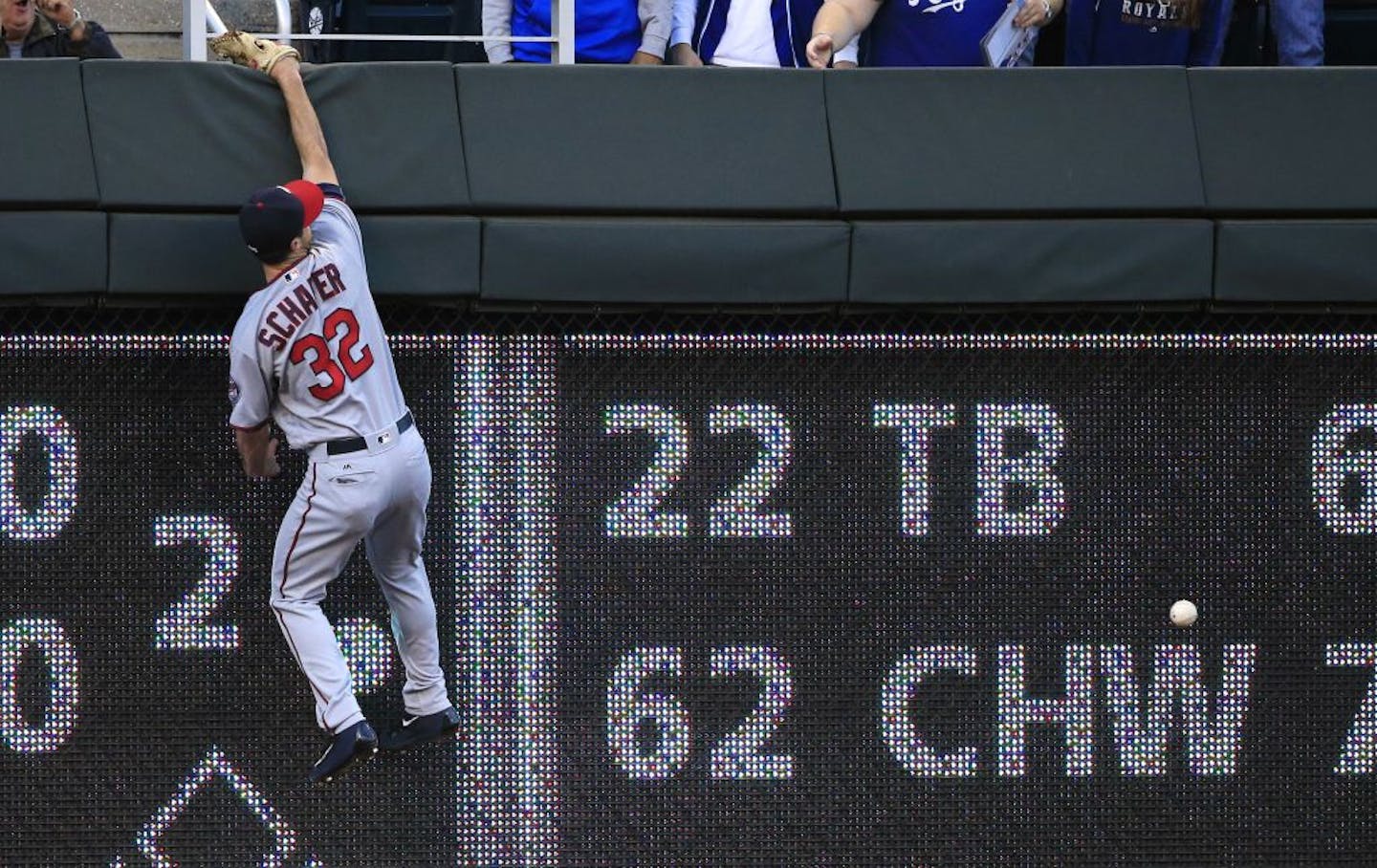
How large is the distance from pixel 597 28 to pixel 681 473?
193 centimetres

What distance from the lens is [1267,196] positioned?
7.16 metres

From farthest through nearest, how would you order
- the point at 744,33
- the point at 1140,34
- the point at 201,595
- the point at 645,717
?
the point at 744,33, the point at 1140,34, the point at 645,717, the point at 201,595

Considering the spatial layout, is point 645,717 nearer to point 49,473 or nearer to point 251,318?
point 251,318

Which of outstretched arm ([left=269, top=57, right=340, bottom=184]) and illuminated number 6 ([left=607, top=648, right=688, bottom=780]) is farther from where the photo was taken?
illuminated number 6 ([left=607, top=648, right=688, bottom=780])

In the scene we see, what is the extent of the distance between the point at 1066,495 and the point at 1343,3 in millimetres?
2993

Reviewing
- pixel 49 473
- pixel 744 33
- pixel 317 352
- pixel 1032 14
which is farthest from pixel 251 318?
pixel 1032 14

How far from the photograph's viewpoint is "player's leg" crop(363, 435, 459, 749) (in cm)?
678

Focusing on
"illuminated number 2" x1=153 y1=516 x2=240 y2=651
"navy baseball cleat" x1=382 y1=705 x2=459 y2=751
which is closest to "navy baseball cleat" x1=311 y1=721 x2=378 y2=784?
"navy baseball cleat" x1=382 y1=705 x2=459 y2=751

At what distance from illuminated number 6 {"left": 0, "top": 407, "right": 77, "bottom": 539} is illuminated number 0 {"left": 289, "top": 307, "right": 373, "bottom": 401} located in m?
0.97

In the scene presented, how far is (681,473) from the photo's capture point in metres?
7.15

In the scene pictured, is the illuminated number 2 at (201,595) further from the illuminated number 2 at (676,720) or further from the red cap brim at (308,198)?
the illuminated number 2 at (676,720)

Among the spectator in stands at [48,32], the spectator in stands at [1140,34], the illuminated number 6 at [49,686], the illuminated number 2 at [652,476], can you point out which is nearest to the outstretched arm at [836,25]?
the spectator in stands at [1140,34]

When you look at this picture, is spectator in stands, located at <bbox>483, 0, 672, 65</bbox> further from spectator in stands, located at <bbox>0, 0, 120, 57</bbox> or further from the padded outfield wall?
spectator in stands, located at <bbox>0, 0, 120, 57</bbox>

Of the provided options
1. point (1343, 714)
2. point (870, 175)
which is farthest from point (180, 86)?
point (1343, 714)
